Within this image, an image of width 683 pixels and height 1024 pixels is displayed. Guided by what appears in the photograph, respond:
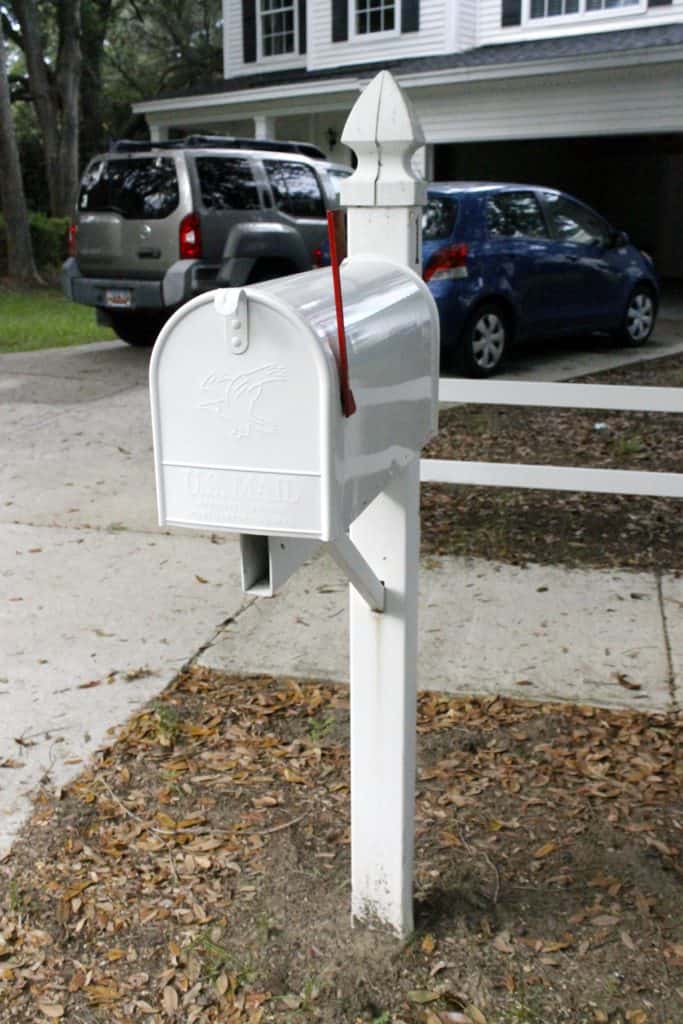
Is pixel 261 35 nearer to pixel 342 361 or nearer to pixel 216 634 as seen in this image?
pixel 216 634

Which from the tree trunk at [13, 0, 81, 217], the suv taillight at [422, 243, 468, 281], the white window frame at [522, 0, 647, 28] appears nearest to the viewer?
the suv taillight at [422, 243, 468, 281]

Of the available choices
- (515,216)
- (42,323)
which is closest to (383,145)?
(515,216)

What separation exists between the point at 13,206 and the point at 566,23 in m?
10.8

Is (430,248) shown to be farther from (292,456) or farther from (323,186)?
(292,456)

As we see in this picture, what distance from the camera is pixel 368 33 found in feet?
67.2

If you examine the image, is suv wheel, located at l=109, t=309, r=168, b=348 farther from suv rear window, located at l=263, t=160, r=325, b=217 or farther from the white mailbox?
the white mailbox

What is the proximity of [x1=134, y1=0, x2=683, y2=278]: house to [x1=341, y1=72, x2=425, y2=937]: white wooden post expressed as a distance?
46.4ft

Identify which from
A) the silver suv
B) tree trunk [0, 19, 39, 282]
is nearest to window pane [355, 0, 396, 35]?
tree trunk [0, 19, 39, 282]

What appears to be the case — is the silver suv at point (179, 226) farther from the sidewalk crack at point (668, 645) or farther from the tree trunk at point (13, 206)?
the tree trunk at point (13, 206)

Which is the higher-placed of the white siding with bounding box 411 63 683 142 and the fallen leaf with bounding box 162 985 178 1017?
the white siding with bounding box 411 63 683 142

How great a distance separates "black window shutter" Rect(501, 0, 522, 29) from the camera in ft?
60.6

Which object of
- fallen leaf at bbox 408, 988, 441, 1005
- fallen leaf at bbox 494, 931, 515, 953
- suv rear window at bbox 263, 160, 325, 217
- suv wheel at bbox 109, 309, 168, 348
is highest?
suv rear window at bbox 263, 160, 325, 217

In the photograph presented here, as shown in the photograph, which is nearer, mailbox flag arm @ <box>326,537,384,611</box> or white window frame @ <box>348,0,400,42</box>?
mailbox flag arm @ <box>326,537,384,611</box>

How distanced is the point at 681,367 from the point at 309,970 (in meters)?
9.31
